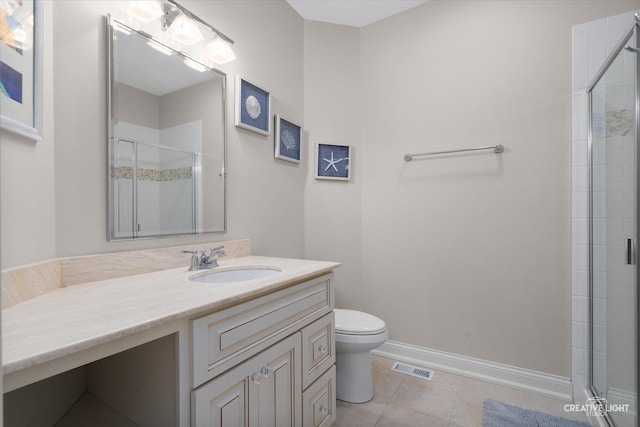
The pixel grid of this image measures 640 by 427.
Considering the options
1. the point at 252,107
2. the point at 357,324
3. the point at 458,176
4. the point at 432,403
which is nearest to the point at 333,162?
the point at 252,107

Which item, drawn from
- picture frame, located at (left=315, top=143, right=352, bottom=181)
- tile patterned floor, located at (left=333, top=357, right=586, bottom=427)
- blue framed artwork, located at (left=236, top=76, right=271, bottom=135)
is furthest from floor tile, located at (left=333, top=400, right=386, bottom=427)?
blue framed artwork, located at (left=236, top=76, right=271, bottom=135)

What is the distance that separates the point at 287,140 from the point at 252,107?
360 millimetres

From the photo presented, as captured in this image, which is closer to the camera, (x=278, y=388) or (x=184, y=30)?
(x=278, y=388)

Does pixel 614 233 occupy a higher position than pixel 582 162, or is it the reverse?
pixel 582 162

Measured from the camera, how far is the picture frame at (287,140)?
2.00m

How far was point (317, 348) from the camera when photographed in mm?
1344

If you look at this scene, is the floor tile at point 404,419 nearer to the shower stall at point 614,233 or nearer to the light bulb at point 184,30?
the shower stall at point 614,233

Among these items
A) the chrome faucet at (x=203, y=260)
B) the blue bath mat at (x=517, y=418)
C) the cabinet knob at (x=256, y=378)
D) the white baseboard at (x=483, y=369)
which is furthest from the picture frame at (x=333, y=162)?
the blue bath mat at (x=517, y=418)

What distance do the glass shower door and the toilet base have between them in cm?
110

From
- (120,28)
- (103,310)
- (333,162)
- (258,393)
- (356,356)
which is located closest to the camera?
(103,310)

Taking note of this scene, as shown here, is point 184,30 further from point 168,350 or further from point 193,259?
point 168,350

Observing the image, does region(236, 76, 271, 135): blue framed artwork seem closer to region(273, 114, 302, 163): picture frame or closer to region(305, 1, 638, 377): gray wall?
region(273, 114, 302, 163): picture frame

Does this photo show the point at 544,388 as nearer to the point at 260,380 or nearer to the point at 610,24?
the point at 260,380

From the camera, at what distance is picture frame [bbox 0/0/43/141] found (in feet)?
2.62
